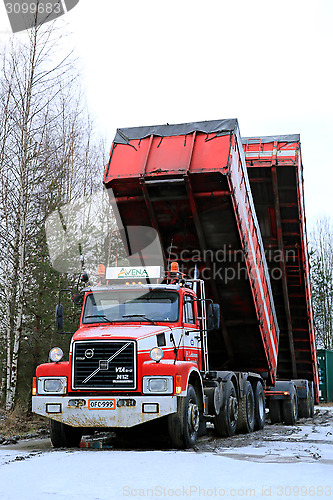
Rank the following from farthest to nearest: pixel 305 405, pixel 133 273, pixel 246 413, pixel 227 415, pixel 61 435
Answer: pixel 305 405, pixel 246 413, pixel 227 415, pixel 133 273, pixel 61 435

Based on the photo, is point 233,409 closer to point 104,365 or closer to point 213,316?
point 213,316

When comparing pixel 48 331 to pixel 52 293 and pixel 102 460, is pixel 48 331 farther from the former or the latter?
pixel 102 460

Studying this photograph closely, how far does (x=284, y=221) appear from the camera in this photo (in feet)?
44.2

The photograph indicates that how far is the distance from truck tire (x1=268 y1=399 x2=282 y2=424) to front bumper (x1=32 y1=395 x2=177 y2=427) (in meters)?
6.89

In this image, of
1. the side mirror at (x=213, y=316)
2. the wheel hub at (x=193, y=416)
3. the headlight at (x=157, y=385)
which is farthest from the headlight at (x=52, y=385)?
the side mirror at (x=213, y=316)

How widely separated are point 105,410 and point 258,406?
530 centimetres

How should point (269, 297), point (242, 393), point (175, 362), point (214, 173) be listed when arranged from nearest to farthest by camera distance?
point (175, 362) < point (214, 173) < point (242, 393) < point (269, 297)

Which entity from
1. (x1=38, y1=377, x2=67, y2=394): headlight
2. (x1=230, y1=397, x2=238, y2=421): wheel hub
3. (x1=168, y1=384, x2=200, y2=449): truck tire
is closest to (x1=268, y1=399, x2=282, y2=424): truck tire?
(x1=230, y1=397, x2=238, y2=421): wheel hub

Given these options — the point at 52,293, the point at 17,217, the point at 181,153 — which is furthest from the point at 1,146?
the point at 181,153

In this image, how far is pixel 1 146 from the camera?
15391mm

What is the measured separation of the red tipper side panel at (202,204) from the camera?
10.2m

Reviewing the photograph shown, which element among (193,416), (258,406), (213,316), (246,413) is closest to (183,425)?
(193,416)

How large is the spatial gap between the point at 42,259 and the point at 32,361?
8.59 ft

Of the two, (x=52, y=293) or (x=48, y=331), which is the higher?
(x=52, y=293)
